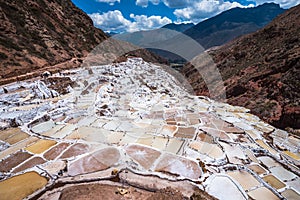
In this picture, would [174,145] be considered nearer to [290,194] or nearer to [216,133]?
[216,133]

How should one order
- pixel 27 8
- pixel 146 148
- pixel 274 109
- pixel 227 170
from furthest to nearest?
1. pixel 27 8
2. pixel 274 109
3. pixel 146 148
4. pixel 227 170

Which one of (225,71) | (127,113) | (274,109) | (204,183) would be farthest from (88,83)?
→ (225,71)

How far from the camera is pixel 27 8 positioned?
39406 mm

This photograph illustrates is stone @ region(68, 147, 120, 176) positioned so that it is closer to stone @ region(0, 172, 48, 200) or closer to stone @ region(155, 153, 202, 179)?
stone @ region(0, 172, 48, 200)

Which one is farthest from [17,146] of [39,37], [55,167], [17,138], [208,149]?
[39,37]

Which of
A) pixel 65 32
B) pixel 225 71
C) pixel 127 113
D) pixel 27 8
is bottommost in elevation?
pixel 127 113

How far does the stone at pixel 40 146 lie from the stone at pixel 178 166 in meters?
5.72

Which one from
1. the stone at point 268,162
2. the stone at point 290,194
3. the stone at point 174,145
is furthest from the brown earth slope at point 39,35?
the stone at point 290,194

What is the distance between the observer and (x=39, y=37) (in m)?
36.3

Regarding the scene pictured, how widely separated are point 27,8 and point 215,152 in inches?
1784

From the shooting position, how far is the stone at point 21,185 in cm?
701

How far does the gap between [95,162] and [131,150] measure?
1911 mm

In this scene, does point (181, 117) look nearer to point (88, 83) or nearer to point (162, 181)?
point (162, 181)

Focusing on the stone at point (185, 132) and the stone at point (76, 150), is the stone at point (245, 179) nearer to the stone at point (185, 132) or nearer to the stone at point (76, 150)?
the stone at point (185, 132)
